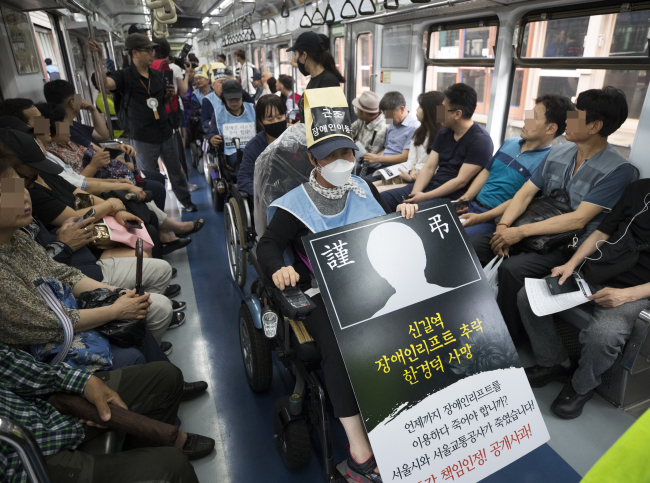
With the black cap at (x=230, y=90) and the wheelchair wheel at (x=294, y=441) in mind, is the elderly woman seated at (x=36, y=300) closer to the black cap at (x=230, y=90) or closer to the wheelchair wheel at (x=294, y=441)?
the wheelchair wheel at (x=294, y=441)

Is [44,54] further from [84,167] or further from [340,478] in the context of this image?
[340,478]

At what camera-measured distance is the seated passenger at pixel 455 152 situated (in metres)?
3.42

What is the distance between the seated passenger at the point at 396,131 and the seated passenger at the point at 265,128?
150 cm

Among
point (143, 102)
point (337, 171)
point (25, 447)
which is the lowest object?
point (25, 447)

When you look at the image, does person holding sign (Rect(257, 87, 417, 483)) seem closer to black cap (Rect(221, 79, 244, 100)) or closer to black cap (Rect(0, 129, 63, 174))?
black cap (Rect(0, 129, 63, 174))

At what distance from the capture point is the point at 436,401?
158 centimetres

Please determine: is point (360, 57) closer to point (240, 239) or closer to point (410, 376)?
point (240, 239)

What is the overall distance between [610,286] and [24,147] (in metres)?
3.41

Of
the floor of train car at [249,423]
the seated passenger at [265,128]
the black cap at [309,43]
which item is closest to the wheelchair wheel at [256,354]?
the floor of train car at [249,423]

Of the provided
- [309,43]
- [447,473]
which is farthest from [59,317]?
[309,43]

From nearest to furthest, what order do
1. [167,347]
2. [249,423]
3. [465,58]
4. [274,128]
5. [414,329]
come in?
1. [414,329]
2. [249,423]
3. [167,347]
4. [274,128]
5. [465,58]

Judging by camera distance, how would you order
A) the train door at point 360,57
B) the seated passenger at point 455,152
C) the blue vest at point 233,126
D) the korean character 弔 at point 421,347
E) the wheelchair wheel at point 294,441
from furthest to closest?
the train door at point 360,57 → the blue vest at point 233,126 → the seated passenger at point 455,152 → the wheelchair wheel at point 294,441 → the korean character 弔 at point 421,347

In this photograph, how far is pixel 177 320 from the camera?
322 centimetres

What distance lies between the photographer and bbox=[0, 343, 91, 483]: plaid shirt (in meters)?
1.36
